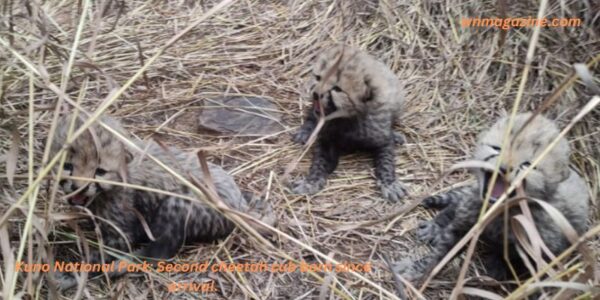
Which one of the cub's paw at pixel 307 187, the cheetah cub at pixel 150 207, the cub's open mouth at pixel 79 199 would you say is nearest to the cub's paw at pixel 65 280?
the cheetah cub at pixel 150 207

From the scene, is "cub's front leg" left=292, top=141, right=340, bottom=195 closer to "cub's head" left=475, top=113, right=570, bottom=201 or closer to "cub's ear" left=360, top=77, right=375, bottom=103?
"cub's ear" left=360, top=77, right=375, bottom=103

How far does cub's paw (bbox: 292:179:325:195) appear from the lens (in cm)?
371

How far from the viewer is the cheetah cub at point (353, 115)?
381 centimetres

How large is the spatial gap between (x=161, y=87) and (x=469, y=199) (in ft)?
6.71

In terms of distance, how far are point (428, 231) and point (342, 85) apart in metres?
0.94

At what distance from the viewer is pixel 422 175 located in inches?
153

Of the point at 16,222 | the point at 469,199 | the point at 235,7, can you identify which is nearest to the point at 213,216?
the point at 16,222

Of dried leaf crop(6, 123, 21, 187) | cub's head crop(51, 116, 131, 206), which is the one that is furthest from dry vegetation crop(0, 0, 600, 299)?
cub's head crop(51, 116, 131, 206)

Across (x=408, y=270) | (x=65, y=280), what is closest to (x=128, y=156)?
(x=65, y=280)

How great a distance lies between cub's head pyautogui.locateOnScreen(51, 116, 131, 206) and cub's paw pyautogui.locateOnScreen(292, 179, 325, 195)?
104 cm

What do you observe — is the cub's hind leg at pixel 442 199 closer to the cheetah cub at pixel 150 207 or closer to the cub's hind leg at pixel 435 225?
the cub's hind leg at pixel 435 225

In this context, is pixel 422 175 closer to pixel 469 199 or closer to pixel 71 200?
pixel 469 199

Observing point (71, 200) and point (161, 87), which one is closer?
point (71, 200)

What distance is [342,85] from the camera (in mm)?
3840
